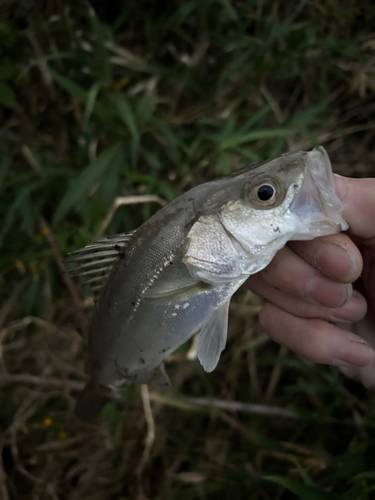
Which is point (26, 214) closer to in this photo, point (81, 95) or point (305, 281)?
point (81, 95)

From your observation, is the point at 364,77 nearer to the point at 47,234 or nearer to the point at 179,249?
the point at 179,249

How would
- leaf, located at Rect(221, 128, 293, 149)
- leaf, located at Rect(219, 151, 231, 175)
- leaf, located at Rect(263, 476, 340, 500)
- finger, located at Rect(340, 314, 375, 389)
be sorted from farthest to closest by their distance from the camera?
leaf, located at Rect(221, 128, 293, 149), leaf, located at Rect(219, 151, 231, 175), finger, located at Rect(340, 314, 375, 389), leaf, located at Rect(263, 476, 340, 500)

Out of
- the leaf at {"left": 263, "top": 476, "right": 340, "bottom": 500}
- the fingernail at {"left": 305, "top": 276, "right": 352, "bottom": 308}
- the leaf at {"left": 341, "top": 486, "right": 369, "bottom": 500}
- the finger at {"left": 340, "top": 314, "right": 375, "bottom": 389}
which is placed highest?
the fingernail at {"left": 305, "top": 276, "right": 352, "bottom": 308}

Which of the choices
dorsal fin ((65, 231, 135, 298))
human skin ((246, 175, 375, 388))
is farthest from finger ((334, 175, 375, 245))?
dorsal fin ((65, 231, 135, 298))

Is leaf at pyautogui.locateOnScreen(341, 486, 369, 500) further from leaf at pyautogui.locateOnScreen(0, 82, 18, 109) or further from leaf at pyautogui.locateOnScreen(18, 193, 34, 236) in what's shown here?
leaf at pyautogui.locateOnScreen(0, 82, 18, 109)

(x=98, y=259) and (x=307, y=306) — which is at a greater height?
(x=98, y=259)

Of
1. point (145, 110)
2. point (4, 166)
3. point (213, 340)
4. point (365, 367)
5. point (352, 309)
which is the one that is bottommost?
point (365, 367)

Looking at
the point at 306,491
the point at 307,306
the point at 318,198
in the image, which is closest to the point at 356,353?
the point at 307,306
